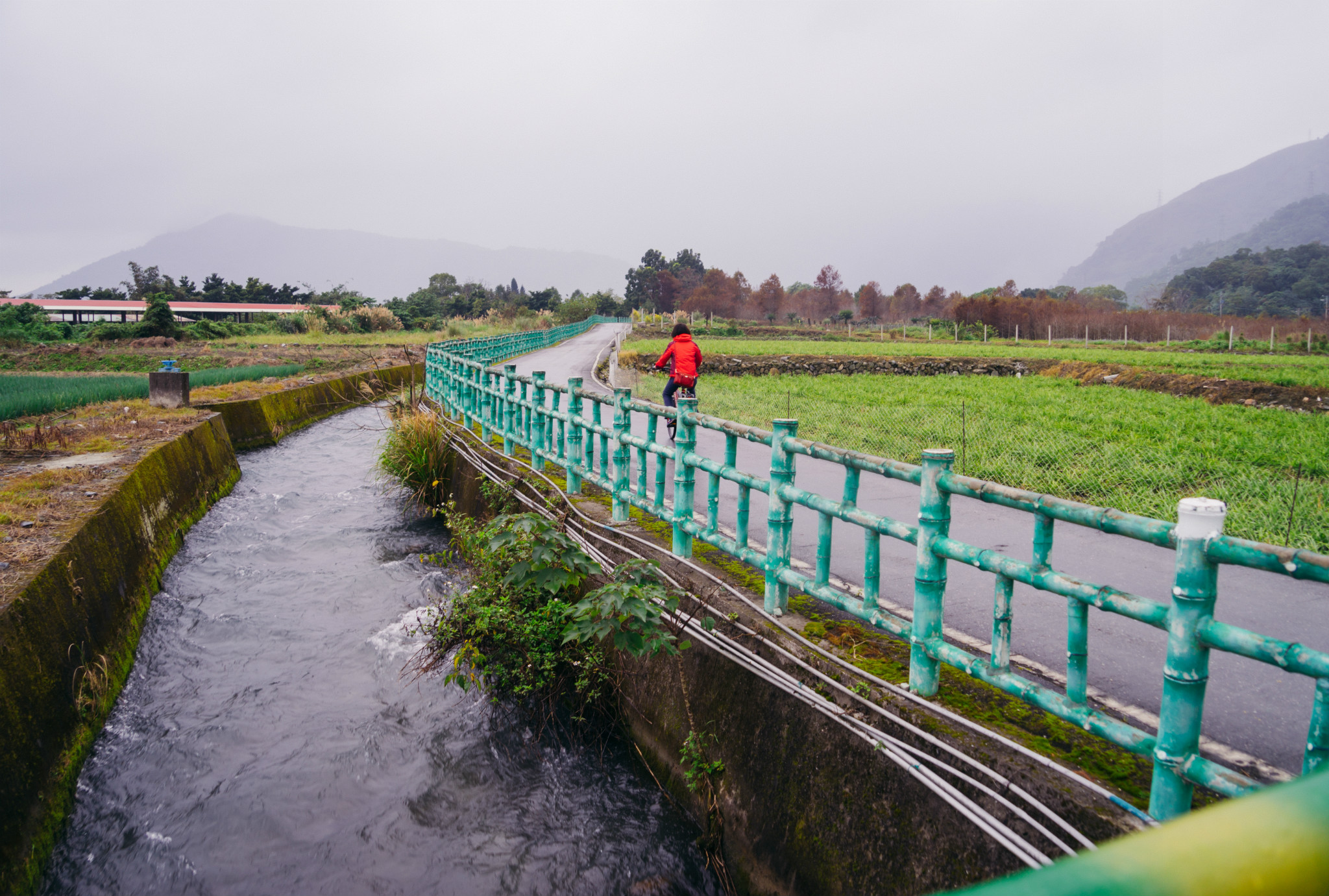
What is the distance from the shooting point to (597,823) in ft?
15.8

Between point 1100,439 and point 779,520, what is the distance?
31.2 ft

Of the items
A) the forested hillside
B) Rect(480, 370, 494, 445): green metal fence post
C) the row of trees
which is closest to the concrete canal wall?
Rect(480, 370, 494, 445): green metal fence post

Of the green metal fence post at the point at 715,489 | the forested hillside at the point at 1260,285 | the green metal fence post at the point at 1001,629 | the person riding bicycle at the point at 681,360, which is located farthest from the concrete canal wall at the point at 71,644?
the forested hillside at the point at 1260,285

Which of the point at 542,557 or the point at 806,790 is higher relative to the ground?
the point at 542,557

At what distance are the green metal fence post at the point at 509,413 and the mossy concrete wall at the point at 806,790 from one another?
4.88 metres

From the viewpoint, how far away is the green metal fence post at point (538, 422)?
333 inches

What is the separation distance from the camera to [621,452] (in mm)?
6344

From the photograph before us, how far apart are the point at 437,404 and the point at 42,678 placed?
1121 centimetres

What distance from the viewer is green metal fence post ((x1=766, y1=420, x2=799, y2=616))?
4.45 m

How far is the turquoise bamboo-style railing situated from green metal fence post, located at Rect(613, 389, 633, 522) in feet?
0.06


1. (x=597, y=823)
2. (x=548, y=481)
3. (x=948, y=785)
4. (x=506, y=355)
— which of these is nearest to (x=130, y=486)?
(x=548, y=481)

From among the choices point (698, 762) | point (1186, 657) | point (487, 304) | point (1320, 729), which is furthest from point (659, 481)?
point (487, 304)

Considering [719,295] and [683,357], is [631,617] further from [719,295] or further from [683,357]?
[719,295]

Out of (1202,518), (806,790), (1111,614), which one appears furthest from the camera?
(1111,614)
